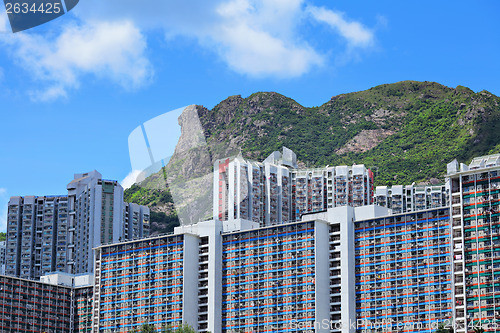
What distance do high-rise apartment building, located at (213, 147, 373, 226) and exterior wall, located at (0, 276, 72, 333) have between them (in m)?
23.2

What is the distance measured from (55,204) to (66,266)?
11355mm

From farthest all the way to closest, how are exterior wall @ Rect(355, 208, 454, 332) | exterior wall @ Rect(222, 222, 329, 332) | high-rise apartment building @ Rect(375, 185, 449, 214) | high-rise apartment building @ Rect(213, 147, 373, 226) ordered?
high-rise apartment building @ Rect(375, 185, 449, 214) → high-rise apartment building @ Rect(213, 147, 373, 226) → exterior wall @ Rect(222, 222, 329, 332) → exterior wall @ Rect(355, 208, 454, 332)

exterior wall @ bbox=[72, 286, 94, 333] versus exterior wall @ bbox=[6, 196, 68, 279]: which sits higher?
exterior wall @ bbox=[6, 196, 68, 279]

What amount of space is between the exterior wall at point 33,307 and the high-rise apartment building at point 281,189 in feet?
76.1

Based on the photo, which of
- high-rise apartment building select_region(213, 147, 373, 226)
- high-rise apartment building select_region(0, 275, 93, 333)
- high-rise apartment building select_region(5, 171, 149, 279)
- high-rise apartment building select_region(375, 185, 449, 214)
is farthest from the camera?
high-rise apartment building select_region(5, 171, 149, 279)

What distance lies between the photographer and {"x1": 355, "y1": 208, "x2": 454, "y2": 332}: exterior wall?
75438mm

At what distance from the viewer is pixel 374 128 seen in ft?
527

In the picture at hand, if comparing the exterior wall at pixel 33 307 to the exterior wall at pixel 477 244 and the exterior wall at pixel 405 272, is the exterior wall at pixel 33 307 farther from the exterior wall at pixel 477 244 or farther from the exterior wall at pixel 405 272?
the exterior wall at pixel 477 244

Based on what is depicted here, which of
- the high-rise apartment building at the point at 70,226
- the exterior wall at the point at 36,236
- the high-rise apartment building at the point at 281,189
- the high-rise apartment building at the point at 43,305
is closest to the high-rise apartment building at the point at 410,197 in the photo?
the high-rise apartment building at the point at 281,189

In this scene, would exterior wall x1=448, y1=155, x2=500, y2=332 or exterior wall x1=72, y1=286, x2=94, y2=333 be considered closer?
exterior wall x1=448, y1=155, x2=500, y2=332

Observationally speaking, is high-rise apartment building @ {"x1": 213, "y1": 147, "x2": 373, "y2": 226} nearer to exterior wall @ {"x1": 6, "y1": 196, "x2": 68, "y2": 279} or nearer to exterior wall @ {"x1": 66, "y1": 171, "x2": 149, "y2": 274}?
exterior wall @ {"x1": 66, "y1": 171, "x2": 149, "y2": 274}

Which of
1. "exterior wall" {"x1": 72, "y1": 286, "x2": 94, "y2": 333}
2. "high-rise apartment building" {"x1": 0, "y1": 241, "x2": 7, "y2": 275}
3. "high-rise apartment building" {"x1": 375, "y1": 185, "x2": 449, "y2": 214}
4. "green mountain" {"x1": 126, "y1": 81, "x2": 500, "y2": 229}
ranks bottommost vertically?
"exterior wall" {"x1": 72, "y1": 286, "x2": 94, "y2": 333}

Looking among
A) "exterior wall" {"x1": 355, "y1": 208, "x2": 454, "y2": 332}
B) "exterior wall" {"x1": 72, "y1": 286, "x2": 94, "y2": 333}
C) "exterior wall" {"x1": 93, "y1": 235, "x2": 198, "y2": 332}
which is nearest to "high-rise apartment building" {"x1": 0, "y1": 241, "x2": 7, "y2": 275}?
"exterior wall" {"x1": 72, "y1": 286, "x2": 94, "y2": 333}

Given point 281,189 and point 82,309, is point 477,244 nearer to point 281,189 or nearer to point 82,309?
point 281,189
